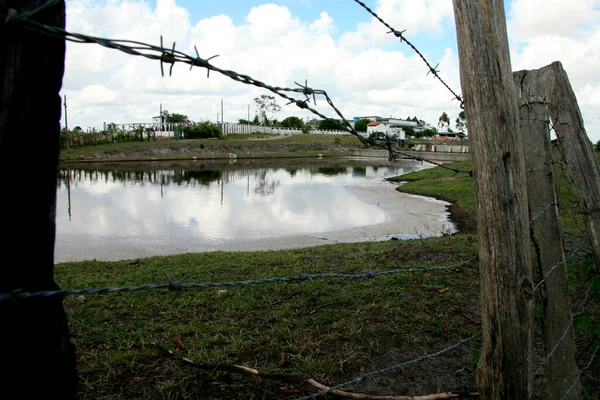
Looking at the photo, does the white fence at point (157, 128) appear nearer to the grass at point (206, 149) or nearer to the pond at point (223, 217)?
the grass at point (206, 149)

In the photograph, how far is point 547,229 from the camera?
2449 mm

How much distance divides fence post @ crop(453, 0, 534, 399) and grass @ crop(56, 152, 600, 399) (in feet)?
3.92

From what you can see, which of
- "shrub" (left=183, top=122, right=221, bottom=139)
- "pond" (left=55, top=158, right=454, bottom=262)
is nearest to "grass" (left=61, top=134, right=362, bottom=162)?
"shrub" (left=183, top=122, right=221, bottom=139)

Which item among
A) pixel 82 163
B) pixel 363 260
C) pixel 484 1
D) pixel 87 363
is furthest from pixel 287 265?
pixel 82 163

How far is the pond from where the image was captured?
11.7m

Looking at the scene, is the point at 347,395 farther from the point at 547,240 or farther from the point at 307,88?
the point at 307,88

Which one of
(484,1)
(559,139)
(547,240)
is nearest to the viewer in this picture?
(484,1)

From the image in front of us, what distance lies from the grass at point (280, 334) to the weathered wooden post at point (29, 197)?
58.8 inches

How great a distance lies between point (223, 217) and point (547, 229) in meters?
13.8

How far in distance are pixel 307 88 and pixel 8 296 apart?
1375mm

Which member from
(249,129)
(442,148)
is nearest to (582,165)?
(442,148)

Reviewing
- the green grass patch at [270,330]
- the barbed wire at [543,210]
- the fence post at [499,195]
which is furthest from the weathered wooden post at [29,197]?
the barbed wire at [543,210]

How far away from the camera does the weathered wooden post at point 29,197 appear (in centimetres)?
119

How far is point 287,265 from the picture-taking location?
651 centimetres
